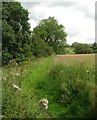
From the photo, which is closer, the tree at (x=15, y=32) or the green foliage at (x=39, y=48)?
the tree at (x=15, y=32)

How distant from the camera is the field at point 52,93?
1078 centimetres

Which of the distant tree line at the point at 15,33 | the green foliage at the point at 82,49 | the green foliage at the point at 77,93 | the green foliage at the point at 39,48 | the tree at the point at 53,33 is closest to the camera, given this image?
the green foliage at the point at 77,93

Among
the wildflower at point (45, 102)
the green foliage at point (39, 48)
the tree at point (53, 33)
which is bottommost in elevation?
the wildflower at point (45, 102)

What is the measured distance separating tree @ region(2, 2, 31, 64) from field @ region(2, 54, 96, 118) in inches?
168

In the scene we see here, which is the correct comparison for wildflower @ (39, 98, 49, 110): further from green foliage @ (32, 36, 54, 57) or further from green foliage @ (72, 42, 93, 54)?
green foliage @ (72, 42, 93, 54)

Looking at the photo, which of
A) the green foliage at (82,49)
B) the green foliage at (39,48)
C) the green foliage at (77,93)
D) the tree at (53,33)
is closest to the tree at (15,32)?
the green foliage at (39,48)

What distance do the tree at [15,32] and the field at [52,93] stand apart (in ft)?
14.0

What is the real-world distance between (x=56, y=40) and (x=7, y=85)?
51.7 meters

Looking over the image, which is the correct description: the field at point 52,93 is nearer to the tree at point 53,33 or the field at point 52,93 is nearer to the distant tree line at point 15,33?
the distant tree line at point 15,33

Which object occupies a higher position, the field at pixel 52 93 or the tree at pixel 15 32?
the tree at pixel 15 32

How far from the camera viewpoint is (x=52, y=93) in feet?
59.1

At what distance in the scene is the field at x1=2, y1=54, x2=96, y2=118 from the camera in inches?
424

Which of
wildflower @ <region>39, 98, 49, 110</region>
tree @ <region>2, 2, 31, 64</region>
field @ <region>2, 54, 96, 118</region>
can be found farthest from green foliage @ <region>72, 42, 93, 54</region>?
wildflower @ <region>39, 98, 49, 110</region>

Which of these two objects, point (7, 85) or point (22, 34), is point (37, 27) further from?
point (7, 85)
